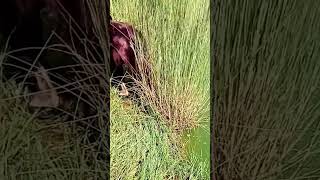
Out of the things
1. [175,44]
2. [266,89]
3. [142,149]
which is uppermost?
[175,44]

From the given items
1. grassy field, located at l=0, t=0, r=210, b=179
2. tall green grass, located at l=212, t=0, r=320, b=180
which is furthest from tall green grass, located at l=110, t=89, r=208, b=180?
tall green grass, located at l=212, t=0, r=320, b=180

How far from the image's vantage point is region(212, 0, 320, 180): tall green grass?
1.51 meters

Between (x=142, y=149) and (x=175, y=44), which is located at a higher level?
(x=175, y=44)

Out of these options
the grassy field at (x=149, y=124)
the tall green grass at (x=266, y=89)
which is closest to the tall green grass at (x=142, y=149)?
the grassy field at (x=149, y=124)

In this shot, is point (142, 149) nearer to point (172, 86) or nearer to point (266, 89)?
point (172, 86)

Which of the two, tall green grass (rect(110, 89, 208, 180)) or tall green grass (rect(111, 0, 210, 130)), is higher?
tall green grass (rect(111, 0, 210, 130))

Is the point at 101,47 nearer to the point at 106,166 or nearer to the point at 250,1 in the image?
the point at 106,166

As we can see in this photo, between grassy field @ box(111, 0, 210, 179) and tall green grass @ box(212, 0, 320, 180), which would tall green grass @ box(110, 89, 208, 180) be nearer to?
grassy field @ box(111, 0, 210, 179)

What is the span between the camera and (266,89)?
1.53 metres

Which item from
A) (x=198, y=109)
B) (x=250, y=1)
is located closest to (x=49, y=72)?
(x=198, y=109)

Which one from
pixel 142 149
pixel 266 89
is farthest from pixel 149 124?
pixel 266 89

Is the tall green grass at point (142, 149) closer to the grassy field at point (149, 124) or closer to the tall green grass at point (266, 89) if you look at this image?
the grassy field at point (149, 124)

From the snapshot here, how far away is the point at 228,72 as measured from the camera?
4.95 ft

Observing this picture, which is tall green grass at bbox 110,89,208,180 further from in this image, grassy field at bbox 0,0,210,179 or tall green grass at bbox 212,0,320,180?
tall green grass at bbox 212,0,320,180
